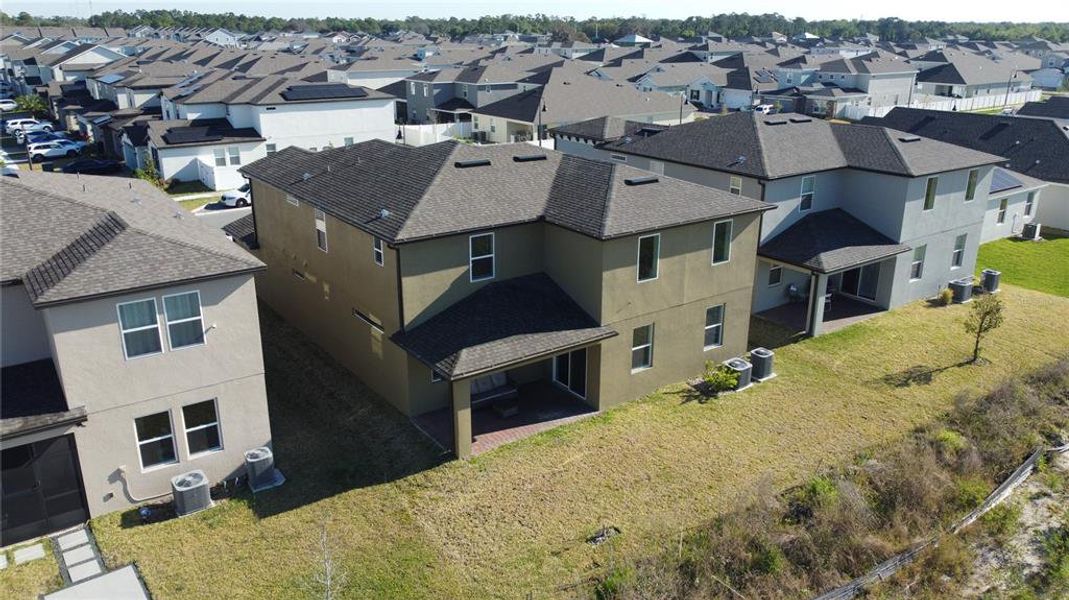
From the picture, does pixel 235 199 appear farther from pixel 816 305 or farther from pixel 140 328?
pixel 816 305

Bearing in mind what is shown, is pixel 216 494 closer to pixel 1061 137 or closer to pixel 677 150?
pixel 677 150

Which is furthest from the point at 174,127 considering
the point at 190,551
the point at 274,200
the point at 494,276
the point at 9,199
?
the point at 190,551

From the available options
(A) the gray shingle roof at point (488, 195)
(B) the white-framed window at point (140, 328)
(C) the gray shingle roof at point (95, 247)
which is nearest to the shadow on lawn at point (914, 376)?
(A) the gray shingle roof at point (488, 195)

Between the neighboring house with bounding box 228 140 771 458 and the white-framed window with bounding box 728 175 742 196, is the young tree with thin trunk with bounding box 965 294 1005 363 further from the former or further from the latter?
the white-framed window with bounding box 728 175 742 196

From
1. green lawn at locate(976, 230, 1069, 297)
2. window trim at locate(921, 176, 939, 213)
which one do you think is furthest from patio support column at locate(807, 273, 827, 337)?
green lawn at locate(976, 230, 1069, 297)

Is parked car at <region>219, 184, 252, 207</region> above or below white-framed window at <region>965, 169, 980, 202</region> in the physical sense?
below

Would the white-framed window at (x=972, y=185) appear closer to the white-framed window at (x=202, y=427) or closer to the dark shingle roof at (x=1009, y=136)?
the dark shingle roof at (x=1009, y=136)

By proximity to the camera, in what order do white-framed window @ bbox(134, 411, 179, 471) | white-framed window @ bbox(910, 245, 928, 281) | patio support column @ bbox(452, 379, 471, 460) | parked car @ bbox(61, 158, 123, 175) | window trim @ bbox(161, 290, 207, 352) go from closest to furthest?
window trim @ bbox(161, 290, 207, 352) → white-framed window @ bbox(134, 411, 179, 471) → patio support column @ bbox(452, 379, 471, 460) → white-framed window @ bbox(910, 245, 928, 281) → parked car @ bbox(61, 158, 123, 175)

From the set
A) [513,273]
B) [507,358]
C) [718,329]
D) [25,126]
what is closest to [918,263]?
[718,329]
